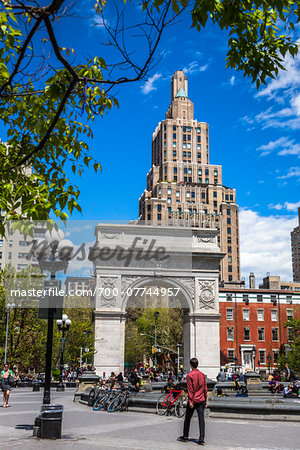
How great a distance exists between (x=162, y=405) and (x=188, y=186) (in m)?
102

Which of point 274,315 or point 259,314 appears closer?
point 259,314

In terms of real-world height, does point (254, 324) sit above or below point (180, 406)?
above

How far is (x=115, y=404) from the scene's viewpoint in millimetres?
18094

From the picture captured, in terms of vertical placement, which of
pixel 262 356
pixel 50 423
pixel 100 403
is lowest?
pixel 100 403

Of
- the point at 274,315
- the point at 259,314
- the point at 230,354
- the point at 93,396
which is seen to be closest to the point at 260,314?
the point at 259,314

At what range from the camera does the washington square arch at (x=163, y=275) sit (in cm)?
4138

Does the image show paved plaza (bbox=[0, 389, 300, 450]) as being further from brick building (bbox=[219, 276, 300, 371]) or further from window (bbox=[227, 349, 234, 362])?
brick building (bbox=[219, 276, 300, 371])

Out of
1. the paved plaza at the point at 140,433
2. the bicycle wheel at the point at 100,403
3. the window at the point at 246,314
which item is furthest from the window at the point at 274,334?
the paved plaza at the point at 140,433

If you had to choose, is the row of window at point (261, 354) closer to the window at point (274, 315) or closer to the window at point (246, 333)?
the window at point (246, 333)

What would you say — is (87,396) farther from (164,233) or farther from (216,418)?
(164,233)

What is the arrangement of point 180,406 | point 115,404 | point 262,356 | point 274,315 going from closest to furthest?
point 180,406 < point 115,404 < point 262,356 < point 274,315

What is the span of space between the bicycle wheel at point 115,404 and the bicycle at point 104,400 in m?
0.40

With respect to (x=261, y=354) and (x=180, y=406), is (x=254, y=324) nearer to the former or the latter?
(x=261, y=354)

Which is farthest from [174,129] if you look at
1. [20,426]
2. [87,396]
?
[20,426]
